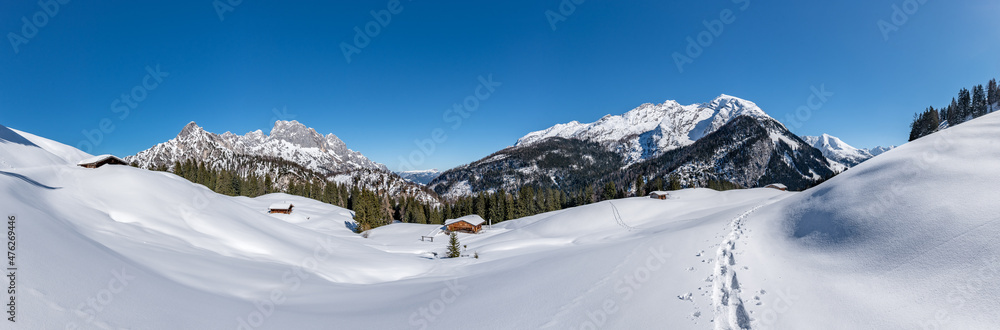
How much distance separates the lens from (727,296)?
885 cm

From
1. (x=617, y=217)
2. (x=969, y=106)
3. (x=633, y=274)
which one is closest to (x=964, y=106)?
(x=969, y=106)

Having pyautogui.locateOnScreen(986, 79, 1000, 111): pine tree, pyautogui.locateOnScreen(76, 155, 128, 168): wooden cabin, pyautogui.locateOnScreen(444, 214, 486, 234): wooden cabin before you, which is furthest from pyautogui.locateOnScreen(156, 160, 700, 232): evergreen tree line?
pyautogui.locateOnScreen(986, 79, 1000, 111): pine tree

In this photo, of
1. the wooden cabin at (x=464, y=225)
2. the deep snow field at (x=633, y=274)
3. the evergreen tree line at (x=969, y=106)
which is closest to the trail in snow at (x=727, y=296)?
the deep snow field at (x=633, y=274)

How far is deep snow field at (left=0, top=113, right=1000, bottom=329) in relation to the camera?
23.0 ft

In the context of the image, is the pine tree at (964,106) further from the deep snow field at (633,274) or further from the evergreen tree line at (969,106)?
the deep snow field at (633,274)

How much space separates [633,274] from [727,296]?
3.41m

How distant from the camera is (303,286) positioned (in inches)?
592

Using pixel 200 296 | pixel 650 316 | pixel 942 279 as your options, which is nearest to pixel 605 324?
pixel 650 316

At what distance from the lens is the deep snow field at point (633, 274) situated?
7.01m

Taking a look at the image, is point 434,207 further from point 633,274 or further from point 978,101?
point 978,101

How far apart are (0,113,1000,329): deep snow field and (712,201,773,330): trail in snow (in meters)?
0.05

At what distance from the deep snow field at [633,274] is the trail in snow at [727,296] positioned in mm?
54

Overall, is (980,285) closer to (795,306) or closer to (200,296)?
(795,306)

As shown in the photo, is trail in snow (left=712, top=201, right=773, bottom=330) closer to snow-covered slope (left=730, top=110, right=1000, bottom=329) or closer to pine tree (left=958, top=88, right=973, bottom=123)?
snow-covered slope (left=730, top=110, right=1000, bottom=329)
